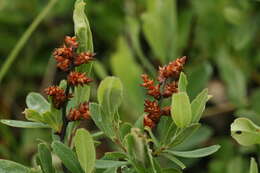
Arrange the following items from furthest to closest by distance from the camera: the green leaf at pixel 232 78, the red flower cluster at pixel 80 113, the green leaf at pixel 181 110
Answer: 1. the green leaf at pixel 232 78
2. the red flower cluster at pixel 80 113
3. the green leaf at pixel 181 110

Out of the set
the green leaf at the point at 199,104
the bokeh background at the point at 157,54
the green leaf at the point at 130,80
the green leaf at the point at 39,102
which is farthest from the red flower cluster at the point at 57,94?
the green leaf at the point at 130,80

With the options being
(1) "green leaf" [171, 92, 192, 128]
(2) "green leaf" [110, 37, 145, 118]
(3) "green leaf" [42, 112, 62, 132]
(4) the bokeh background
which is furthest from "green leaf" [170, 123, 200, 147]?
(2) "green leaf" [110, 37, 145, 118]

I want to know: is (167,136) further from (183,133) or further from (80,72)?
(80,72)

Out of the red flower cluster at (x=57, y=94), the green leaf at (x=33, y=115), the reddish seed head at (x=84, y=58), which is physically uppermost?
the reddish seed head at (x=84, y=58)

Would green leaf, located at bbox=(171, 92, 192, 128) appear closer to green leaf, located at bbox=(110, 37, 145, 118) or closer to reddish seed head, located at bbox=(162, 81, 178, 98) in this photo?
reddish seed head, located at bbox=(162, 81, 178, 98)

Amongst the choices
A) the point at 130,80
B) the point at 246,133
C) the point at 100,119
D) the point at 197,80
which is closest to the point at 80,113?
the point at 100,119

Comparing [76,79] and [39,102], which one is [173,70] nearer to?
[76,79]

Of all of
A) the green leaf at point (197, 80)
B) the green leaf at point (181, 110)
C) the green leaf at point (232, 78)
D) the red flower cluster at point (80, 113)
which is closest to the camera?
the green leaf at point (181, 110)

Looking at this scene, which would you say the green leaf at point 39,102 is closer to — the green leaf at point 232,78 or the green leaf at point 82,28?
the green leaf at point 82,28
